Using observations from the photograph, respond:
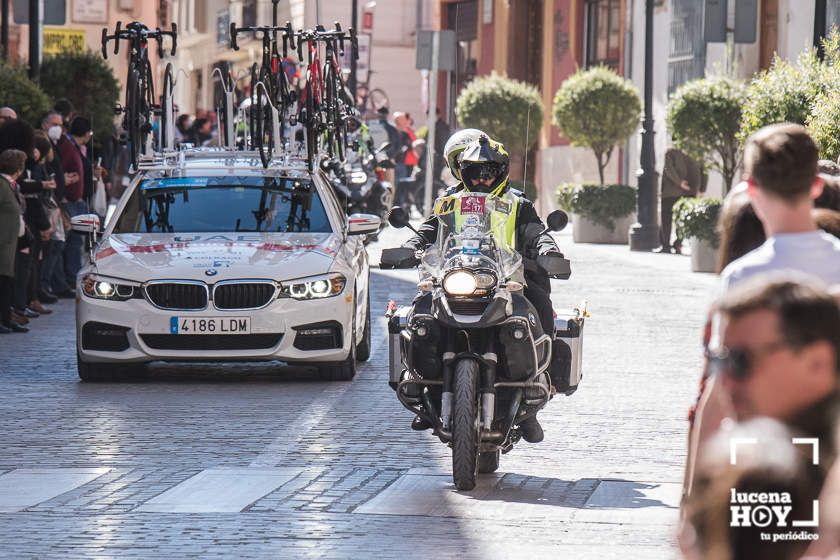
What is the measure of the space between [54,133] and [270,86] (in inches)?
127

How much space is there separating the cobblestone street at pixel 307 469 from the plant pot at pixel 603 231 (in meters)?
16.6

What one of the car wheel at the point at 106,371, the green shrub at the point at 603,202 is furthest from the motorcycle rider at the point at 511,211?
the green shrub at the point at 603,202

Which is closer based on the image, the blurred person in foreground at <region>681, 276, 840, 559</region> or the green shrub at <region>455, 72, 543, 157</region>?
the blurred person in foreground at <region>681, 276, 840, 559</region>

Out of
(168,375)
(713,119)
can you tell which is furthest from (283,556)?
(713,119)

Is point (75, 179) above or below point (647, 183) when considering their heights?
above

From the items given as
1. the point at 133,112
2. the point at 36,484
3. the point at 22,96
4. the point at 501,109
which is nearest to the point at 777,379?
the point at 36,484

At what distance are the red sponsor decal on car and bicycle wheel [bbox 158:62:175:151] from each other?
8.73 metres

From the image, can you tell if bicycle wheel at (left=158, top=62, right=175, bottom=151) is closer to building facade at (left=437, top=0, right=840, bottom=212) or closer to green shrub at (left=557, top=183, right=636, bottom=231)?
building facade at (left=437, top=0, right=840, bottom=212)

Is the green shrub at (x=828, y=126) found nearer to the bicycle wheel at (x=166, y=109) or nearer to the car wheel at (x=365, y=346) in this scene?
the car wheel at (x=365, y=346)

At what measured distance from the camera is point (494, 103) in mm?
39875

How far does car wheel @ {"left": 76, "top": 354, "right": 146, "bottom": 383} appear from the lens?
547 inches

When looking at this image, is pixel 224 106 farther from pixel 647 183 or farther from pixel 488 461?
pixel 647 183

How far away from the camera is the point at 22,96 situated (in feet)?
74.5

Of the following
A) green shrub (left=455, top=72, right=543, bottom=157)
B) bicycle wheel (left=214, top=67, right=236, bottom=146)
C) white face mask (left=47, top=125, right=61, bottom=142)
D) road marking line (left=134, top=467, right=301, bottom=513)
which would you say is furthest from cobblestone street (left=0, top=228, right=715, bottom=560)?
green shrub (left=455, top=72, right=543, bottom=157)
